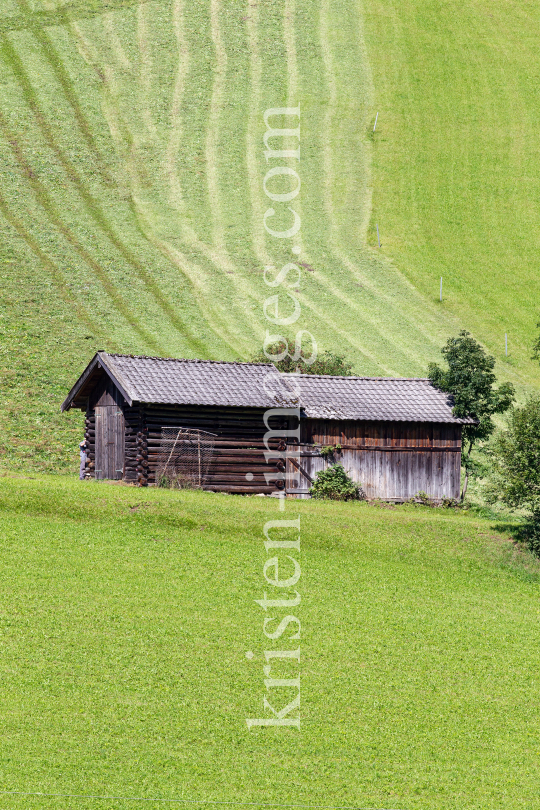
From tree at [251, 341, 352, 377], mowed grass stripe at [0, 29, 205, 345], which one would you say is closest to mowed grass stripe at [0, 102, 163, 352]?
mowed grass stripe at [0, 29, 205, 345]

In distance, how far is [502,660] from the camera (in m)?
22.5

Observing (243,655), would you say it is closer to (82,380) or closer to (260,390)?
(260,390)

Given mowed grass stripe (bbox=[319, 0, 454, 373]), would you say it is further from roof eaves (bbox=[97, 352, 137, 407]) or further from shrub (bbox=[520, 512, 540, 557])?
shrub (bbox=[520, 512, 540, 557])

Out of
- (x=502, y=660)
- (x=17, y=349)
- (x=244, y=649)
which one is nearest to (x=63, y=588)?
(x=244, y=649)

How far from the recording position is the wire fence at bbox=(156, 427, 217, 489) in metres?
35.0

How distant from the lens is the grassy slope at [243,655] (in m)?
16.4

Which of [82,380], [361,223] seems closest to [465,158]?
[361,223]

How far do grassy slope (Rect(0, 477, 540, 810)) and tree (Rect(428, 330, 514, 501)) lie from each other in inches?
316

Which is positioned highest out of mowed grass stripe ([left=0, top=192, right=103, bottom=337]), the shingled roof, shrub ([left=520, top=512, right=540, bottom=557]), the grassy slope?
mowed grass stripe ([left=0, top=192, right=103, bottom=337])

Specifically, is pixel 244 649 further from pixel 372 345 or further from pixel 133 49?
pixel 133 49

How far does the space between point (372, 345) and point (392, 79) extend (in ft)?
131

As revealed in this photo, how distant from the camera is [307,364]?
51156mm

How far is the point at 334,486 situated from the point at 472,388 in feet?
23.0

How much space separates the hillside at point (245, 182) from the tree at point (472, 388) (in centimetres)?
1662
